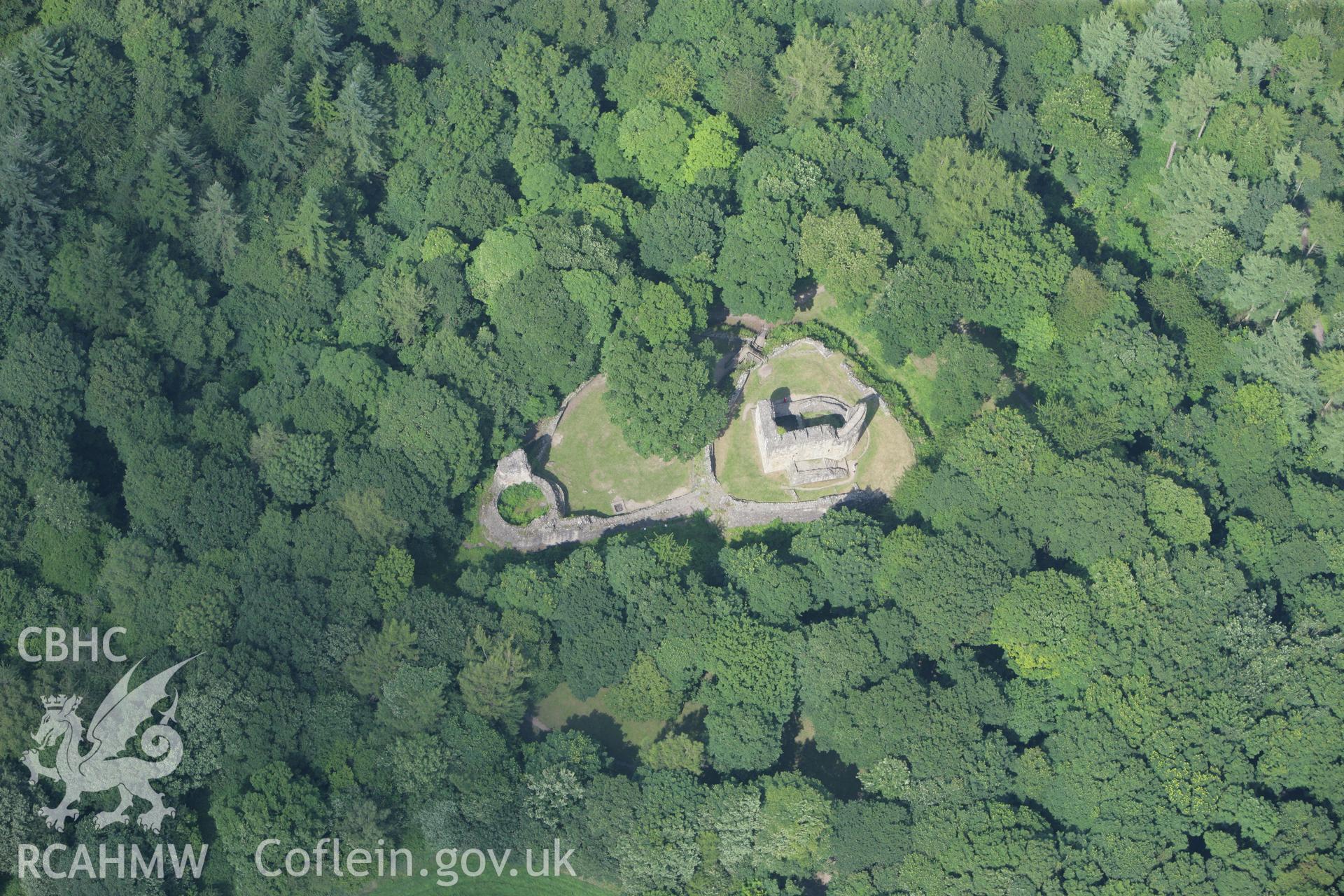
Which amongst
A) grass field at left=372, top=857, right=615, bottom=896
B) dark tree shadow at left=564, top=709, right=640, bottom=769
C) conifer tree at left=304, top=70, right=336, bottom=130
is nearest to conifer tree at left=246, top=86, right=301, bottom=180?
conifer tree at left=304, top=70, right=336, bottom=130

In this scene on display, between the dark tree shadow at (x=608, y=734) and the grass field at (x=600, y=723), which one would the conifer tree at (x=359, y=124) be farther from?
the dark tree shadow at (x=608, y=734)

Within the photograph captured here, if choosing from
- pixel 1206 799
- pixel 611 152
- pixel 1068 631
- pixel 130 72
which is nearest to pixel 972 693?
pixel 1068 631

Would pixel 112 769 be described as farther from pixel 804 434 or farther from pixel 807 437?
pixel 807 437

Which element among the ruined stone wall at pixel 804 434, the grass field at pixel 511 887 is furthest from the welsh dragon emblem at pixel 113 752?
the ruined stone wall at pixel 804 434

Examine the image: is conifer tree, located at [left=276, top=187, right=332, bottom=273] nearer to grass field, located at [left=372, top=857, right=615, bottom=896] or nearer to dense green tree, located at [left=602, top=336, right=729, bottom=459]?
dense green tree, located at [left=602, top=336, right=729, bottom=459]

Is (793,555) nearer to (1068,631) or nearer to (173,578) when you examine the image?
(1068,631)
